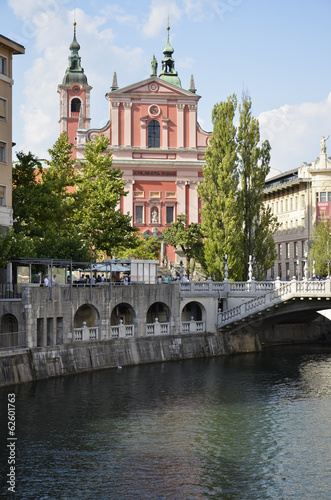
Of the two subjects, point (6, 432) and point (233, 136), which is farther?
point (233, 136)

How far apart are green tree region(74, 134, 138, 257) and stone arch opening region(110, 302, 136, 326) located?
8502 millimetres

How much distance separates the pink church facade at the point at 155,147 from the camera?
12938cm

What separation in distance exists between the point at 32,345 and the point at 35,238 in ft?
43.0

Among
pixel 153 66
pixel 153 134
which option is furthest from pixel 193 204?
pixel 153 66

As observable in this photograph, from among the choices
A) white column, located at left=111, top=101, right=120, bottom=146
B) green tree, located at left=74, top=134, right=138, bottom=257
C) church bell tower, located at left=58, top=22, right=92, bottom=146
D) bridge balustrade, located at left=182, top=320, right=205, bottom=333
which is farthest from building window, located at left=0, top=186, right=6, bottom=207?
church bell tower, located at left=58, top=22, right=92, bottom=146

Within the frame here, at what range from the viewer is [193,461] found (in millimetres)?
40812

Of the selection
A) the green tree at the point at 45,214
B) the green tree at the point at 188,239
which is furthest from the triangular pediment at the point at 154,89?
the green tree at the point at 45,214

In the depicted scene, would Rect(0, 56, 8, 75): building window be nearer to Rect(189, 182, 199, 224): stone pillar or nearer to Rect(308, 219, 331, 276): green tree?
Rect(308, 219, 331, 276): green tree

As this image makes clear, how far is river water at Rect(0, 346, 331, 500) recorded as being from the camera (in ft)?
122

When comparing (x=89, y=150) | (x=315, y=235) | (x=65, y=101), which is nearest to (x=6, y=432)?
(x=89, y=150)

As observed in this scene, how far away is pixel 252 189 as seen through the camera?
8612 cm

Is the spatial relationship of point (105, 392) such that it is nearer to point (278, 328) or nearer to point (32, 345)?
point (32, 345)

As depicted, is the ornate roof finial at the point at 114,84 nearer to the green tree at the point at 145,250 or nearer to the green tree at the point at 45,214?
the green tree at the point at 145,250

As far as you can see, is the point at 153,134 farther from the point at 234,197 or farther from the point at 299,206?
the point at 234,197
